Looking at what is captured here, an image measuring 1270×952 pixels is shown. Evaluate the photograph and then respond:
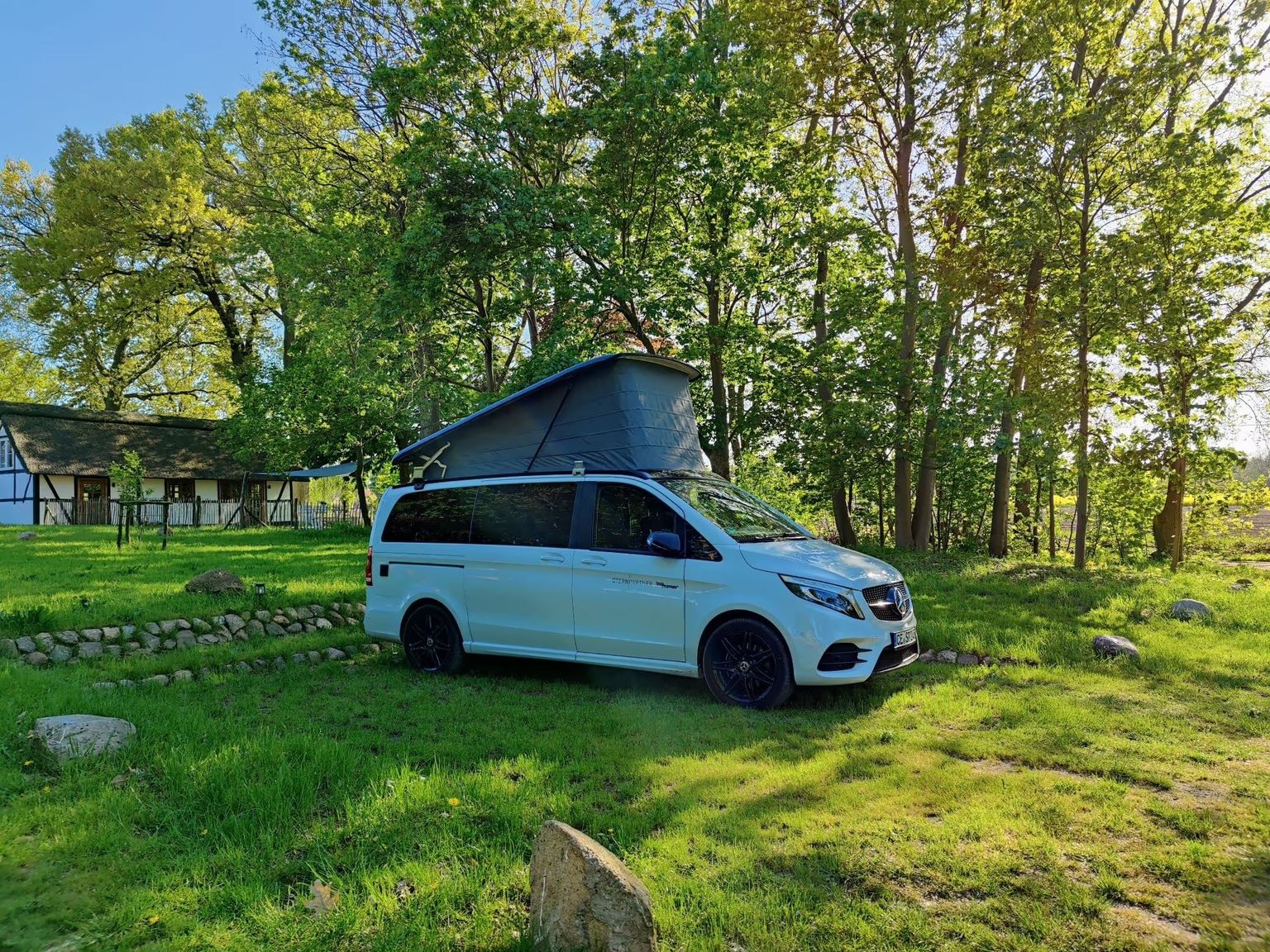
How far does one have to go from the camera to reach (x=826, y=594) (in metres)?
5.74

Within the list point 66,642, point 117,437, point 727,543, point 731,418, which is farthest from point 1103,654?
point 117,437

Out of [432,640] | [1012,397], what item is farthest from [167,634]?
[1012,397]

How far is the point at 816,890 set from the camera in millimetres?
3113

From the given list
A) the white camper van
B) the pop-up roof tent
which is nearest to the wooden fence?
the pop-up roof tent

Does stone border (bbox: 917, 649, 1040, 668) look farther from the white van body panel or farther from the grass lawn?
the white van body panel

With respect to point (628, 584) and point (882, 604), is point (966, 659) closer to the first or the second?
point (882, 604)

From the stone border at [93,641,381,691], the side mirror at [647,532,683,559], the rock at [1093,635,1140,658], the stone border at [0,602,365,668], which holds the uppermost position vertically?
the side mirror at [647,532,683,559]

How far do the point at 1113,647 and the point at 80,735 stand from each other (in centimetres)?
845

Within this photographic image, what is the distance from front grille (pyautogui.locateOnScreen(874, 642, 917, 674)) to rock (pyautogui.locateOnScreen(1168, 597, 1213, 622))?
486cm

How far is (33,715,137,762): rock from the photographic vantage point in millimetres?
4492

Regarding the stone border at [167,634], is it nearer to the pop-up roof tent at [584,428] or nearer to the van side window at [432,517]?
the van side window at [432,517]

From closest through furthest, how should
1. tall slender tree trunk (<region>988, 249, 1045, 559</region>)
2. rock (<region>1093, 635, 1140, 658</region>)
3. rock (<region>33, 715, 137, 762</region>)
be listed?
rock (<region>33, 715, 137, 762</region>) → rock (<region>1093, 635, 1140, 658</region>) → tall slender tree trunk (<region>988, 249, 1045, 559</region>)

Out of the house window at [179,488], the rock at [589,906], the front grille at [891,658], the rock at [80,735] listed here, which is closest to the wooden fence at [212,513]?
the house window at [179,488]

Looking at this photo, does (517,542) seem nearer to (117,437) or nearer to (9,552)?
(9,552)
